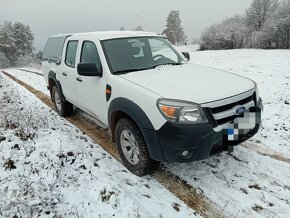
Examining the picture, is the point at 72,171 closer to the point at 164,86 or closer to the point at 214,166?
the point at 164,86

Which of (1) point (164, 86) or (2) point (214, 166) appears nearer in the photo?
(1) point (164, 86)

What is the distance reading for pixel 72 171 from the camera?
3770 millimetres

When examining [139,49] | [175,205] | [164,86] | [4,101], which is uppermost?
[139,49]

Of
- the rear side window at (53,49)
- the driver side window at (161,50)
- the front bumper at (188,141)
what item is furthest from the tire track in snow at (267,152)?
the rear side window at (53,49)

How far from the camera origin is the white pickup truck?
3068 millimetres

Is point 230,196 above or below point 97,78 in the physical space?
below

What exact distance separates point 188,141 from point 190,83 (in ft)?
2.89

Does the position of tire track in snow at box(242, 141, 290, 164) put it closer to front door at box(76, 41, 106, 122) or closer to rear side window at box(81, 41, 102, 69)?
front door at box(76, 41, 106, 122)

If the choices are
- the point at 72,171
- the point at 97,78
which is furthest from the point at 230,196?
the point at 97,78

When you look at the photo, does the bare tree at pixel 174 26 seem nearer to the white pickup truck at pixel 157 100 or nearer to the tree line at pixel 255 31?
the tree line at pixel 255 31

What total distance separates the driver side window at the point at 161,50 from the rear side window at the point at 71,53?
1.57m

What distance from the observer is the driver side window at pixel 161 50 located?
4.75 m

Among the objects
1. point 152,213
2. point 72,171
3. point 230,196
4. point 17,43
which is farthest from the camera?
point 17,43

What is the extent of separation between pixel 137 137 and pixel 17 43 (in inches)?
2817
